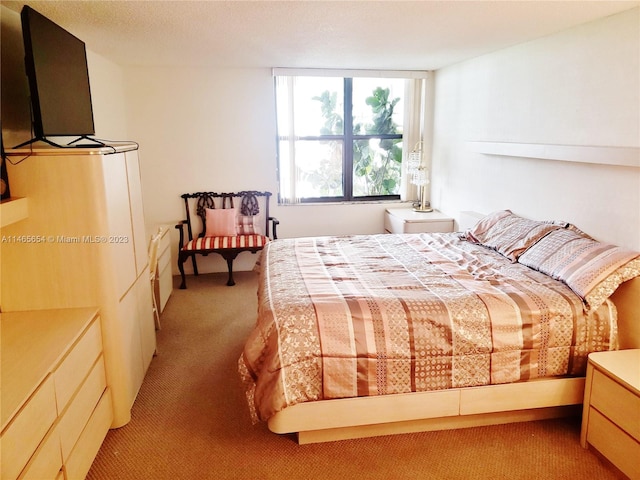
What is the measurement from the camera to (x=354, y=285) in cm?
288

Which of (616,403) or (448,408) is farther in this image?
(448,408)

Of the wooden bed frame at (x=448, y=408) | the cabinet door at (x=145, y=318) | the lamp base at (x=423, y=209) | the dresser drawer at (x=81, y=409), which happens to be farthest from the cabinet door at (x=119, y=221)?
the lamp base at (x=423, y=209)

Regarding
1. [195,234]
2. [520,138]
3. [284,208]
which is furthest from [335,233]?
[520,138]

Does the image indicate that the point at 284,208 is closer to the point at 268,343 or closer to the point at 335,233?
the point at 335,233

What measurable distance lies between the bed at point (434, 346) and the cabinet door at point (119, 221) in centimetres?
80

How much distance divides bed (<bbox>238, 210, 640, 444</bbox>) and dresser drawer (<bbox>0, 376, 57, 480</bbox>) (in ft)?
3.02

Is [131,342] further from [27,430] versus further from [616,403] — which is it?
[616,403]

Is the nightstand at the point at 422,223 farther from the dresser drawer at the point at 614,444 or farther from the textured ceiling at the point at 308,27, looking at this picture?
the dresser drawer at the point at 614,444

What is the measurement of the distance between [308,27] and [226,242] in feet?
7.92

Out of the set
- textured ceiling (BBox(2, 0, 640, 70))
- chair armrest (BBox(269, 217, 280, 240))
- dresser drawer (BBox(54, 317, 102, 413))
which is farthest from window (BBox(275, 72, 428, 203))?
dresser drawer (BBox(54, 317, 102, 413))

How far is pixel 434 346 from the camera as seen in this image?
2455 mm

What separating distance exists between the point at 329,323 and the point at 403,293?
526 millimetres

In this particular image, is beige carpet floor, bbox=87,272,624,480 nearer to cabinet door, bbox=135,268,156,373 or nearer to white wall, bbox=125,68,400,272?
cabinet door, bbox=135,268,156,373

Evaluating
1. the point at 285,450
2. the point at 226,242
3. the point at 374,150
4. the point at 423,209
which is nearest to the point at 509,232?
the point at 423,209
